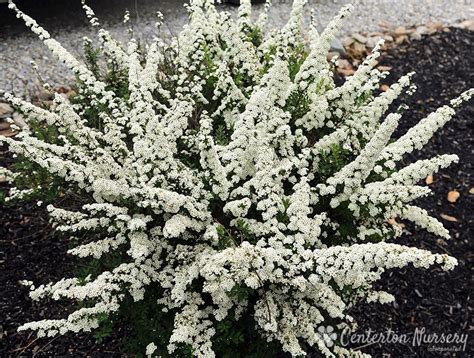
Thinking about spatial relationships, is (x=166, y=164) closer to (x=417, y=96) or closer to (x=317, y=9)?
(x=417, y=96)

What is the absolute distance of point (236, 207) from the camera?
2057 mm

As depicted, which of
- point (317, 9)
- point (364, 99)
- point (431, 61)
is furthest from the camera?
point (317, 9)

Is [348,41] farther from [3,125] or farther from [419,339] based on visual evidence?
[419,339]

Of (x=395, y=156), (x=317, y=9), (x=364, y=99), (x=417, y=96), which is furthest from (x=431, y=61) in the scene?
(x=395, y=156)

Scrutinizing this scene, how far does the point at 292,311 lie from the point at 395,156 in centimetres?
76

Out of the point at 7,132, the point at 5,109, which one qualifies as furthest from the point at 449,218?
the point at 5,109

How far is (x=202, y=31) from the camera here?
2930mm

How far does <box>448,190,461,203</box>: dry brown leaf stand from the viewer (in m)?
4.36

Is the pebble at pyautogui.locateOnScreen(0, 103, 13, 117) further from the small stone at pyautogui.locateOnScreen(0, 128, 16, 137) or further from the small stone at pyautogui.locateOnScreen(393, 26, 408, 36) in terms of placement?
the small stone at pyautogui.locateOnScreen(393, 26, 408, 36)

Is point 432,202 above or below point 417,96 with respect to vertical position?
below

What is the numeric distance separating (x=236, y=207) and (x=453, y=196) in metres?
2.87

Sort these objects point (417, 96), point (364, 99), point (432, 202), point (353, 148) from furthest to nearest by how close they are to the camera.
Result: point (417, 96)
point (432, 202)
point (364, 99)
point (353, 148)

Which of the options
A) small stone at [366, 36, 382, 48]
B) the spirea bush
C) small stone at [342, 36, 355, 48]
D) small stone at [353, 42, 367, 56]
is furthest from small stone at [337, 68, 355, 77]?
the spirea bush

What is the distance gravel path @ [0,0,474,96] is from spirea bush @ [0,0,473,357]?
110 inches
